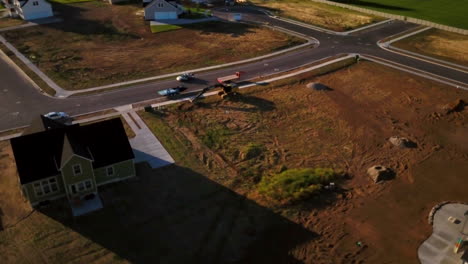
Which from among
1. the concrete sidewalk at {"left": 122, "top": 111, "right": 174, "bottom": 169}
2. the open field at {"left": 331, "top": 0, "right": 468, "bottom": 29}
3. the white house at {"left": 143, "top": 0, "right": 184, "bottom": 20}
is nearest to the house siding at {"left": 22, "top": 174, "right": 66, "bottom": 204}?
the concrete sidewalk at {"left": 122, "top": 111, "right": 174, "bottom": 169}

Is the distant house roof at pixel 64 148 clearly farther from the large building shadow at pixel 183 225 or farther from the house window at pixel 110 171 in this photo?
the large building shadow at pixel 183 225

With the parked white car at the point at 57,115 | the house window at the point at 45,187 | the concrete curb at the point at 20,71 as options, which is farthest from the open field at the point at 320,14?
the house window at the point at 45,187

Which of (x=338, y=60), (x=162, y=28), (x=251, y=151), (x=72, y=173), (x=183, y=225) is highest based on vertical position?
(x=162, y=28)

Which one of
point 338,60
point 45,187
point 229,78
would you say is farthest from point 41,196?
point 338,60

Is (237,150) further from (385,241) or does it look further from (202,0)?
(202,0)

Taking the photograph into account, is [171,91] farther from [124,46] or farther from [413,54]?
[413,54]

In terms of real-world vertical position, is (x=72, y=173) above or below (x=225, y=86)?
below

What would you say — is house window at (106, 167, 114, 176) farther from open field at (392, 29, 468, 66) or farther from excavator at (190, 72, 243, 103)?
open field at (392, 29, 468, 66)
